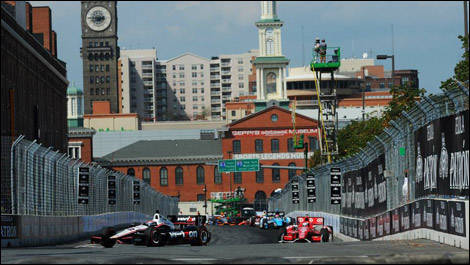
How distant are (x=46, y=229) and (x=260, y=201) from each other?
348 feet

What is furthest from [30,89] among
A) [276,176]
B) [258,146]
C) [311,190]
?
[276,176]

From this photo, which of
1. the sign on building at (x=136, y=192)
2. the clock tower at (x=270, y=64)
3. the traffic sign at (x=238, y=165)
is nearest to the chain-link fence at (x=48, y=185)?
the sign on building at (x=136, y=192)

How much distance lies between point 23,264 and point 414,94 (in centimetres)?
5154

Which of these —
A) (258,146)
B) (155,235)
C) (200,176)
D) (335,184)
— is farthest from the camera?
(200,176)

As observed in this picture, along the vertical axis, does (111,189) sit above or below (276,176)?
above

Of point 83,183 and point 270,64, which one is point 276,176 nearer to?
point 270,64

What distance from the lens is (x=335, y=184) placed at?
42.4 m

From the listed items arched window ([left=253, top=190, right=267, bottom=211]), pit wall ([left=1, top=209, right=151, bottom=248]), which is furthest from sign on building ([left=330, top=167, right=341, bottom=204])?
arched window ([left=253, top=190, right=267, bottom=211])

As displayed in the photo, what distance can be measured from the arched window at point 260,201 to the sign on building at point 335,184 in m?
96.7

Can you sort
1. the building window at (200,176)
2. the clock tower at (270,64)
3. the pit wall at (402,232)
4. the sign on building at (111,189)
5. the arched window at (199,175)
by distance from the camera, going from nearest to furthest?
the pit wall at (402,232), the sign on building at (111,189), the building window at (200,176), the arched window at (199,175), the clock tower at (270,64)

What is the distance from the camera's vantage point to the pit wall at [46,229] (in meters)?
29.4

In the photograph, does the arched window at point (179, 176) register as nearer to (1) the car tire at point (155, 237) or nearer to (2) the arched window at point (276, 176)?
(2) the arched window at point (276, 176)

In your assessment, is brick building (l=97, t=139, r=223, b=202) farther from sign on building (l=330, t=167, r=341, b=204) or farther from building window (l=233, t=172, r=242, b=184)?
sign on building (l=330, t=167, r=341, b=204)

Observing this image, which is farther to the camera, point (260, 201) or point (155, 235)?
point (260, 201)
